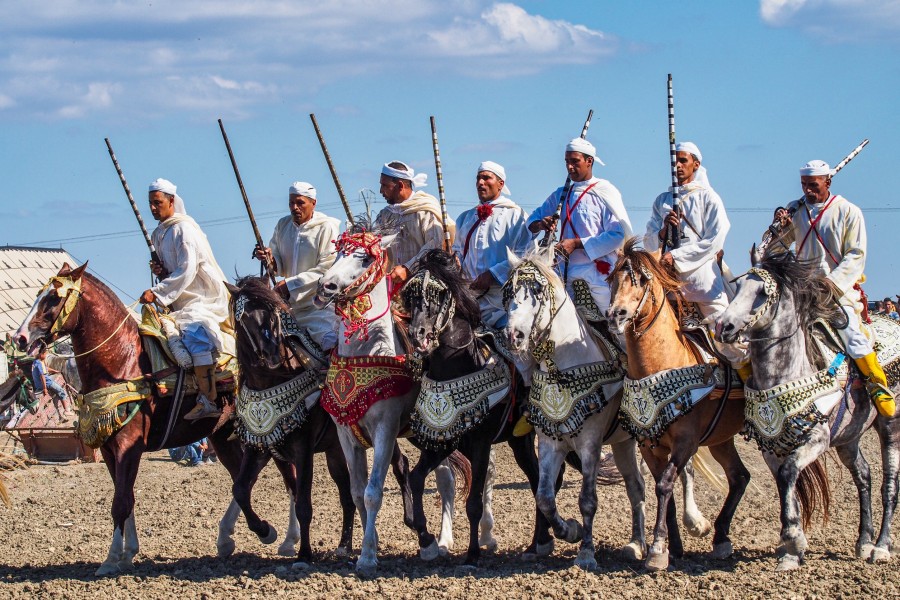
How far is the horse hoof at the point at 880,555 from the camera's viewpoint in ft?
30.2

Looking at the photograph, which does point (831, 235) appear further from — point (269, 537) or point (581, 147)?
point (269, 537)

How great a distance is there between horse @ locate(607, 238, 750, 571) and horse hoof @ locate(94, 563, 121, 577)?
4.21 metres

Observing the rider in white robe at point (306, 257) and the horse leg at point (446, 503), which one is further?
the rider in white robe at point (306, 257)

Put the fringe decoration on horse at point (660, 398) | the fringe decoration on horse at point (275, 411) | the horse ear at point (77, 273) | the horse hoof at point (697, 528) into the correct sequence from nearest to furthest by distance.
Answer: the fringe decoration on horse at point (660, 398) → the fringe decoration on horse at point (275, 411) → the horse ear at point (77, 273) → the horse hoof at point (697, 528)

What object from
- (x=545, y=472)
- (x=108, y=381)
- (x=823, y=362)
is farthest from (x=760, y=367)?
(x=108, y=381)

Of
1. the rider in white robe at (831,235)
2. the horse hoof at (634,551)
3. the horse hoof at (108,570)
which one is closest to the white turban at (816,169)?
the rider in white robe at (831,235)

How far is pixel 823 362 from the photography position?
8891 millimetres

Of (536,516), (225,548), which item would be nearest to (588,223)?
(536,516)

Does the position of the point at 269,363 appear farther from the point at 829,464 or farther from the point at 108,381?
the point at 829,464

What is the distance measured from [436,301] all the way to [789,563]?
10.1ft

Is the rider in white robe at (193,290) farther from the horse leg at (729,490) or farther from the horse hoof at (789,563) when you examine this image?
the horse hoof at (789,563)

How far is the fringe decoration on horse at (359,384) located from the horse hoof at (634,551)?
208cm

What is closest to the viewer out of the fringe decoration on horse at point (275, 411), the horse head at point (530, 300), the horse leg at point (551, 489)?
the horse head at point (530, 300)

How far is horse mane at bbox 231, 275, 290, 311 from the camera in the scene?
981 cm
